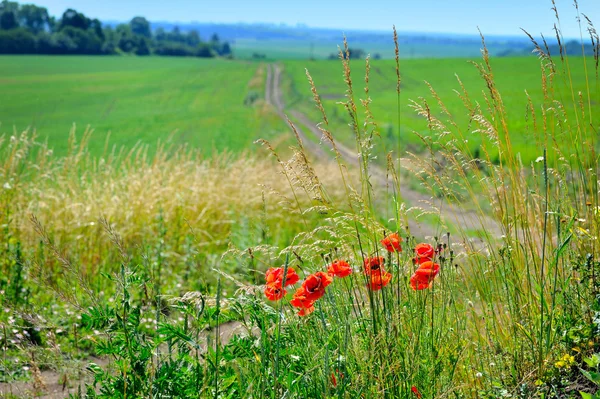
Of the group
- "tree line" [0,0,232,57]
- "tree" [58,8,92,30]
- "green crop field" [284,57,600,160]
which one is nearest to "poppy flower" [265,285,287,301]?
"green crop field" [284,57,600,160]

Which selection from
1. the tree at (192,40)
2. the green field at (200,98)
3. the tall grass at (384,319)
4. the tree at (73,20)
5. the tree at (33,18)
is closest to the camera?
the tall grass at (384,319)

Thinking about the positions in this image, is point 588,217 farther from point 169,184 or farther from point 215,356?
point 169,184

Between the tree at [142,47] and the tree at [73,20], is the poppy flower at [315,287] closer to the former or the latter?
the tree at [73,20]

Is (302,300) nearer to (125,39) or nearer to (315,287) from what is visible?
(315,287)

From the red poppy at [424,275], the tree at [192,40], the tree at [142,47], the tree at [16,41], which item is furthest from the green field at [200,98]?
the tree at [192,40]

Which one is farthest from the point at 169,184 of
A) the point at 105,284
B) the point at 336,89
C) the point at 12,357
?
the point at 336,89

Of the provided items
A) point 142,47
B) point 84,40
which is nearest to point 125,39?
point 142,47

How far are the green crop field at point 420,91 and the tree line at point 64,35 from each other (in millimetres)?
18789

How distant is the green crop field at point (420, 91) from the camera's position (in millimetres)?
24453

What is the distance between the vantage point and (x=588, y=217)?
346 cm

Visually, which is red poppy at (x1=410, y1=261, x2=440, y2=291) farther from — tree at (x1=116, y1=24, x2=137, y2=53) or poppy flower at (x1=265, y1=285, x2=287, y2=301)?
tree at (x1=116, y1=24, x2=137, y2=53)

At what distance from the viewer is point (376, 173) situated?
41.4 feet

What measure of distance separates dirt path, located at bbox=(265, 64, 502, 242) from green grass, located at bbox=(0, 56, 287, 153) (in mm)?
1706

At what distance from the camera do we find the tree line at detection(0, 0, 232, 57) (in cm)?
4453
